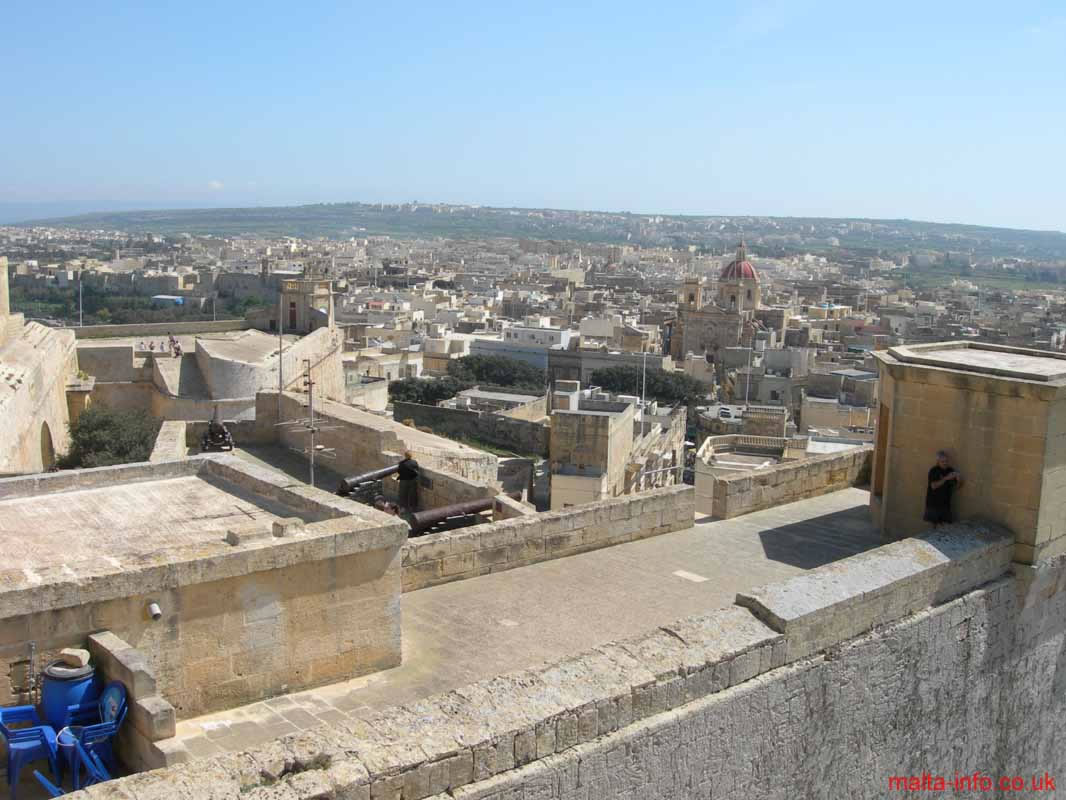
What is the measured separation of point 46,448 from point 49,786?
16515mm

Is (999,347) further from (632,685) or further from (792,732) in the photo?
(632,685)

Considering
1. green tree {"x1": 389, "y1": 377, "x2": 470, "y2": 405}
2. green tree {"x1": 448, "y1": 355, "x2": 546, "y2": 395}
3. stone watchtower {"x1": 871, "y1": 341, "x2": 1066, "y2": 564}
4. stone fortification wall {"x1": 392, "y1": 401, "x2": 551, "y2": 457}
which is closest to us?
stone watchtower {"x1": 871, "y1": 341, "x2": 1066, "y2": 564}

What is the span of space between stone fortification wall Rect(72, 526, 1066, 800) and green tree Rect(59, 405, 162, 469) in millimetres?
14267

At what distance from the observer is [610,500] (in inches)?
271

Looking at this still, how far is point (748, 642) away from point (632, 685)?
675 mm

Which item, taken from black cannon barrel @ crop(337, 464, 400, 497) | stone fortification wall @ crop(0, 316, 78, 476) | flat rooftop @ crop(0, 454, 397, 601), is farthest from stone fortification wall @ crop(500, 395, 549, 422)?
flat rooftop @ crop(0, 454, 397, 601)

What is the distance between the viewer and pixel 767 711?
435cm

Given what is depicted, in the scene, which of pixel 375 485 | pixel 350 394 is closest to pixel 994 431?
pixel 375 485

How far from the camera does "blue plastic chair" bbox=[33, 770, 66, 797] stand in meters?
3.81

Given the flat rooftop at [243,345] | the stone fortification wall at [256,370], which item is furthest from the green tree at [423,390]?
the stone fortification wall at [256,370]

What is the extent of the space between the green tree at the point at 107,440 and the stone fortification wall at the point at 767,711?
46.8 ft

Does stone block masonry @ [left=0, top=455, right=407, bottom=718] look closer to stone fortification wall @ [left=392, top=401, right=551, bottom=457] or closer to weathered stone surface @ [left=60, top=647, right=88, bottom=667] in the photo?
weathered stone surface @ [left=60, top=647, right=88, bottom=667]

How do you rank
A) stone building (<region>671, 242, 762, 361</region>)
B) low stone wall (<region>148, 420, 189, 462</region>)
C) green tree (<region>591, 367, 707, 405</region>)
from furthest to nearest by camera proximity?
1. stone building (<region>671, 242, 762, 361</region>)
2. green tree (<region>591, 367, 707, 405</region>)
3. low stone wall (<region>148, 420, 189, 462</region>)

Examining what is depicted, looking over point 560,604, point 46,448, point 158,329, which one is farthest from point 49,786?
point 158,329
